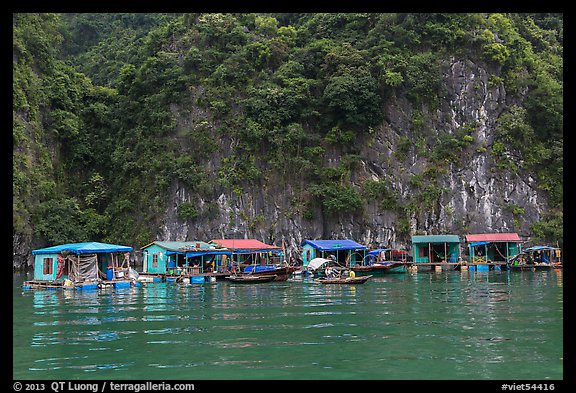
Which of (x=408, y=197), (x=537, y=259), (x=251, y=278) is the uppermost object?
(x=408, y=197)

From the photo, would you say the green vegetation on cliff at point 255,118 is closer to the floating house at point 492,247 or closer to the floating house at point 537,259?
the floating house at point 537,259

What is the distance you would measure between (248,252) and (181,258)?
4714 mm

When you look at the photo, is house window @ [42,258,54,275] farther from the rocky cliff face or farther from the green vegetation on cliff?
the rocky cliff face

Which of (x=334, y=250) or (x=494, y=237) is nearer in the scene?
(x=334, y=250)

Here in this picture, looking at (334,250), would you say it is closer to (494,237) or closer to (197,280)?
(197,280)

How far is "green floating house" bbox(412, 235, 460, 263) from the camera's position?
151ft

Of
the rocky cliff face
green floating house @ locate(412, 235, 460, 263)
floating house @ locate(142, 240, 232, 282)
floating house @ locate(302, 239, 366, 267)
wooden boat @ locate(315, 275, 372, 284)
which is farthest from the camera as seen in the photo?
the rocky cliff face

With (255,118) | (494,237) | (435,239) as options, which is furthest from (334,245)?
(255,118)

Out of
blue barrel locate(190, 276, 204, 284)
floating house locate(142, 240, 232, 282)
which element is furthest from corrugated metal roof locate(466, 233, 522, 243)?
blue barrel locate(190, 276, 204, 284)

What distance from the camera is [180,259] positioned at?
39062 millimetres

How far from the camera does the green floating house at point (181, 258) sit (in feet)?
124

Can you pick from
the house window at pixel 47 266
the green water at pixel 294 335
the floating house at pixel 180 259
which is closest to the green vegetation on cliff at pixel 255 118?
the floating house at pixel 180 259

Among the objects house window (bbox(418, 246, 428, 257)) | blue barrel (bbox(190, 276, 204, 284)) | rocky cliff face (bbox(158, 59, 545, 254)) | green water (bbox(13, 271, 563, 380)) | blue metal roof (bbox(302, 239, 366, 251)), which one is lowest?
green water (bbox(13, 271, 563, 380))

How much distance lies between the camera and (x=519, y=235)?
49.7 metres
